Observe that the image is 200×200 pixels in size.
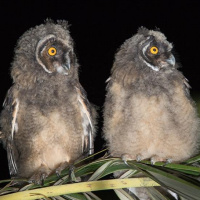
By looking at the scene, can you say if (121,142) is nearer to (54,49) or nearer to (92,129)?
(92,129)

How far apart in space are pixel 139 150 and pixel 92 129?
574 millimetres

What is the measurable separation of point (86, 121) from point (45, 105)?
14.5 inches

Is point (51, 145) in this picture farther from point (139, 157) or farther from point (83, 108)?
point (139, 157)

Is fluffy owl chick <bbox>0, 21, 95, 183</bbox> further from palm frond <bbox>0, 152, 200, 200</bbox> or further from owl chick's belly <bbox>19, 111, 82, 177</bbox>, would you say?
palm frond <bbox>0, 152, 200, 200</bbox>

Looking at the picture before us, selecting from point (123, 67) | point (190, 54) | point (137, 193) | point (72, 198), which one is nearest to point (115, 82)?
point (123, 67)

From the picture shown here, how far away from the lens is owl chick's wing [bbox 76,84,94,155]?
2.51m

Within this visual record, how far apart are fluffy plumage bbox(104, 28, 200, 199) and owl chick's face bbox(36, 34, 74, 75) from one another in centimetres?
33

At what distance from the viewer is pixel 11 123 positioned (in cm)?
244

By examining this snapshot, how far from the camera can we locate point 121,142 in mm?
2145

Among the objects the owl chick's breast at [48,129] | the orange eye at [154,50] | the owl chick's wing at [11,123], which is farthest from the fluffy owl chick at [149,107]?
the owl chick's wing at [11,123]

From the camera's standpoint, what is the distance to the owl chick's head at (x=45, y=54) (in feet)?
7.74

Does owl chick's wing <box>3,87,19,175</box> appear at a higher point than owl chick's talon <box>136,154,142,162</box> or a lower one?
higher

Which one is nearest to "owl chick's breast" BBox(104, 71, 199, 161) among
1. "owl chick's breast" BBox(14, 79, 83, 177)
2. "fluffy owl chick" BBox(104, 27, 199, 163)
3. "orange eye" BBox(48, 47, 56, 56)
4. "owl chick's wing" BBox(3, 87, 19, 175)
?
"fluffy owl chick" BBox(104, 27, 199, 163)

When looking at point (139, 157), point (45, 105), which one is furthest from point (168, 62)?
point (45, 105)
